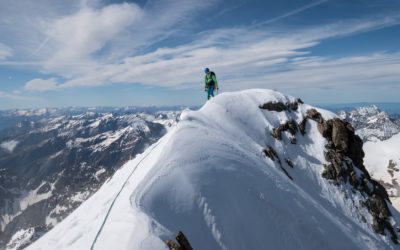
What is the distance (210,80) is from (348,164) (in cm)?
2582

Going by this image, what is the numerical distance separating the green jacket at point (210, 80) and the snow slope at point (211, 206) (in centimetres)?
358

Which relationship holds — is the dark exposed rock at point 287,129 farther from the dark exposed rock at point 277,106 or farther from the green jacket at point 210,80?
the green jacket at point 210,80

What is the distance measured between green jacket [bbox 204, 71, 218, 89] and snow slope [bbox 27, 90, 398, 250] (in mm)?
3575

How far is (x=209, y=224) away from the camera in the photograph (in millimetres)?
21406

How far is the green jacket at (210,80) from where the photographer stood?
46247 millimetres

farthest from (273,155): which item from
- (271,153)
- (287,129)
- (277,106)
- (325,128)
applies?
(325,128)

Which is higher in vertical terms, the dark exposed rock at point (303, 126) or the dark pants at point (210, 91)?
the dark pants at point (210, 91)

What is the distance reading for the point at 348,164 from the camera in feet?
176

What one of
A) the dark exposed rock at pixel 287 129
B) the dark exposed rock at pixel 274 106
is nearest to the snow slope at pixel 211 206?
the dark exposed rock at pixel 287 129

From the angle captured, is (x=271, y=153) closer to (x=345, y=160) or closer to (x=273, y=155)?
(x=273, y=155)

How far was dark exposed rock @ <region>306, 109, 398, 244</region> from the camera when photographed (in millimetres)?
49731

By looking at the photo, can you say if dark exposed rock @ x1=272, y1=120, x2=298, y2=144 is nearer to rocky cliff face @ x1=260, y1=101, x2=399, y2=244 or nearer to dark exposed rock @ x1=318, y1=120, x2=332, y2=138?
rocky cliff face @ x1=260, y1=101, x2=399, y2=244

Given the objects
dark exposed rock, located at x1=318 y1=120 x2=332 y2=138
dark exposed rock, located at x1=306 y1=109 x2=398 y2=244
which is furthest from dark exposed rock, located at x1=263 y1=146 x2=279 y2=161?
dark exposed rock, located at x1=318 y1=120 x2=332 y2=138

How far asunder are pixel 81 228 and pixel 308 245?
18.3 m
